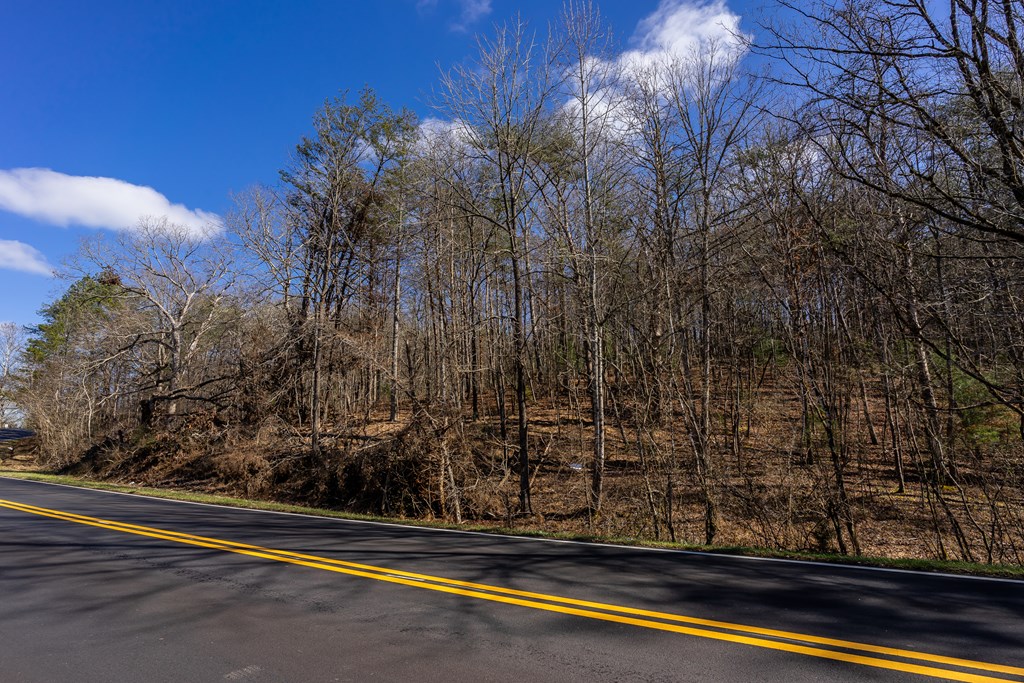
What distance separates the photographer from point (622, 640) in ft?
14.4

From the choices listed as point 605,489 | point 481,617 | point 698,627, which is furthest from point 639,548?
point 605,489

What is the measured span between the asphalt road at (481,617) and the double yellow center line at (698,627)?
0.02 meters

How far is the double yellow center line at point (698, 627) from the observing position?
3.82 metres

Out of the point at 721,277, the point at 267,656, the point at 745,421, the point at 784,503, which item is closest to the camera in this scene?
the point at 267,656

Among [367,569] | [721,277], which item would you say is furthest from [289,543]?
[721,277]

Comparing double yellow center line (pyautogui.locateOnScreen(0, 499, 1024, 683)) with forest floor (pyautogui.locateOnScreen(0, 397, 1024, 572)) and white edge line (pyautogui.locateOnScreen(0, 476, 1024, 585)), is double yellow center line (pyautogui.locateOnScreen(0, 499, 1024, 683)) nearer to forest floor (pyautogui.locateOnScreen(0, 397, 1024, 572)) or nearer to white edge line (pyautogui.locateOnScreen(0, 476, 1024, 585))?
white edge line (pyautogui.locateOnScreen(0, 476, 1024, 585))

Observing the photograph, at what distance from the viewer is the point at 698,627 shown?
4637 mm

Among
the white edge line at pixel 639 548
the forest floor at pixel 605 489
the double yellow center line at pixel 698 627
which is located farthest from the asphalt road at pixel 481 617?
the forest floor at pixel 605 489

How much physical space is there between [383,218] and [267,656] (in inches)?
911

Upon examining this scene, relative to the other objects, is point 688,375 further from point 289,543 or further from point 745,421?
point 289,543

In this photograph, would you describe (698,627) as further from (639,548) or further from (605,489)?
(605,489)

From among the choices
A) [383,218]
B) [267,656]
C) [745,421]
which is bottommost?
[267,656]

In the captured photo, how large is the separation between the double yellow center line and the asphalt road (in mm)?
21

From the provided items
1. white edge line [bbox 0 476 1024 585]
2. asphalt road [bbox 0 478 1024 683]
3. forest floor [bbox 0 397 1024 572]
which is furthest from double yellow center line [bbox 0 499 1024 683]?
forest floor [bbox 0 397 1024 572]
